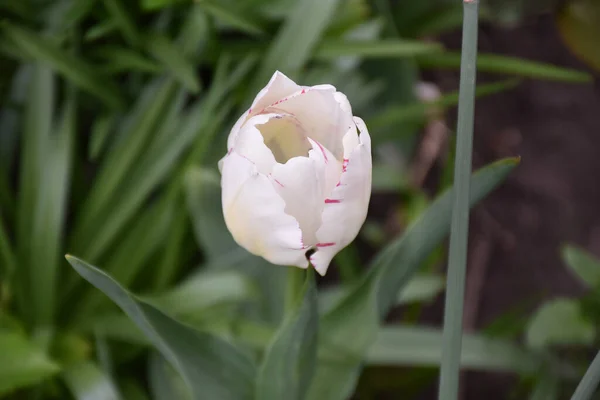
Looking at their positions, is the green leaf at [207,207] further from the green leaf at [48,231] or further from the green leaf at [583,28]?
the green leaf at [583,28]

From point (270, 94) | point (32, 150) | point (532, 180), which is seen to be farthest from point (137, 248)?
point (532, 180)

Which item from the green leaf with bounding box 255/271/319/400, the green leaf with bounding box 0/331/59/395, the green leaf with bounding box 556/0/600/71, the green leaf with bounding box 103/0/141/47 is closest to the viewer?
the green leaf with bounding box 255/271/319/400

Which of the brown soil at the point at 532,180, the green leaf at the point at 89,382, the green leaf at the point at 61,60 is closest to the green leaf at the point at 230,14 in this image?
the green leaf at the point at 61,60

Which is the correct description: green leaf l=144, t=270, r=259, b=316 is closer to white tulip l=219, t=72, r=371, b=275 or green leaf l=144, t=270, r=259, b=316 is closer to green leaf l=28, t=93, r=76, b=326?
green leaf l=28, t=93, r=76, b=326

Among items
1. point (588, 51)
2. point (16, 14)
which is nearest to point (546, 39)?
point (588, 51)

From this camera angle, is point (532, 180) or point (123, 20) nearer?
point (123, 20)

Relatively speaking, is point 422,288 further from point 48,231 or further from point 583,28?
point 583,28

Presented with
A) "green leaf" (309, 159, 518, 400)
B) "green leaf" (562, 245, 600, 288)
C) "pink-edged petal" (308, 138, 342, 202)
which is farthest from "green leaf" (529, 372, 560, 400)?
"pink-edged petal" (308, 138, 342, 202)
